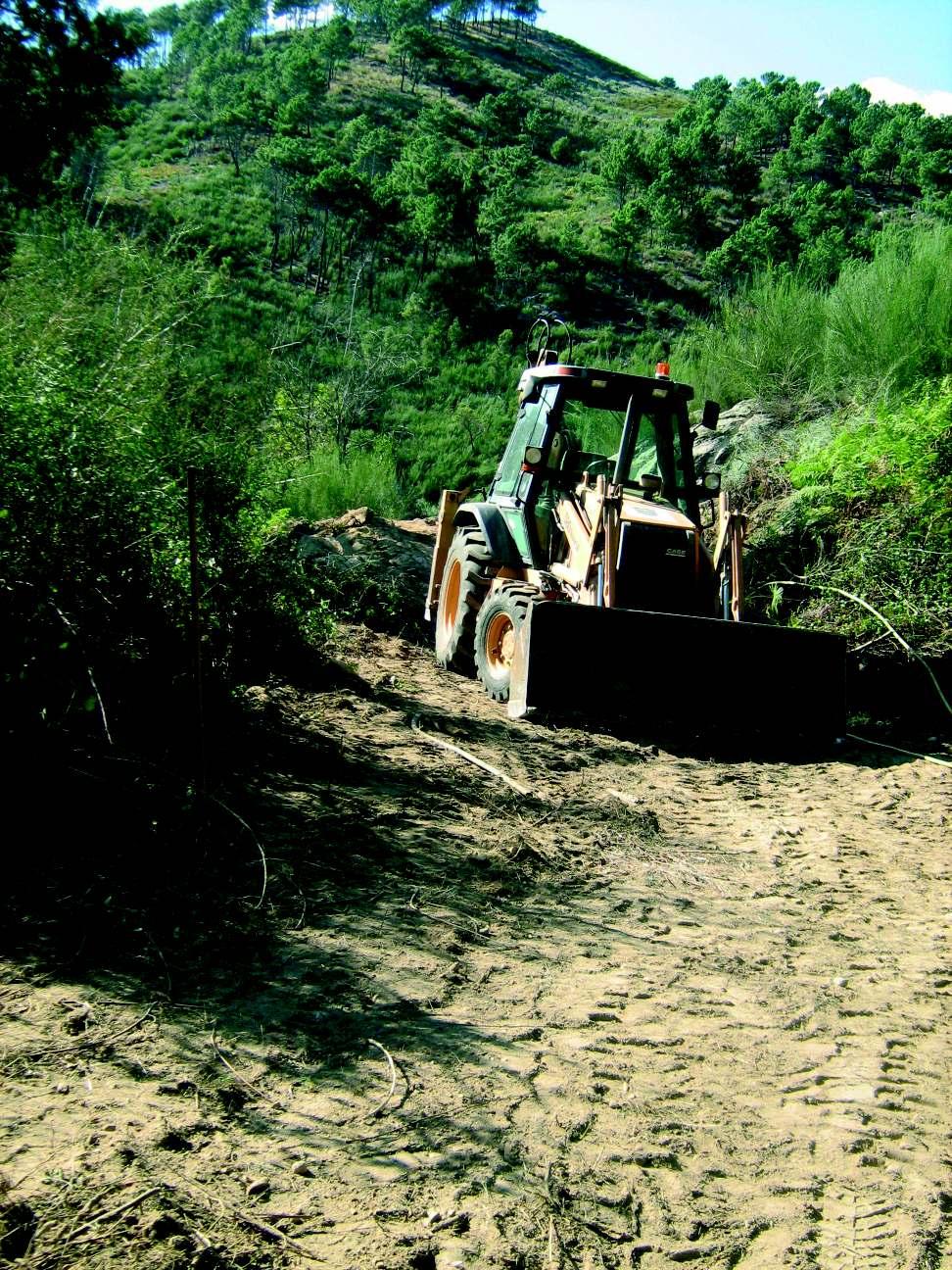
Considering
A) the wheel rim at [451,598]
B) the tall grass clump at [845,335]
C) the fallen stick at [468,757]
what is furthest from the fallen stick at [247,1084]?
the tall grass clump at [845,335]

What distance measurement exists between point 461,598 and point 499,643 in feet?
2.26

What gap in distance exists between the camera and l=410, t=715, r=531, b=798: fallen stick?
Result: 5.52 m

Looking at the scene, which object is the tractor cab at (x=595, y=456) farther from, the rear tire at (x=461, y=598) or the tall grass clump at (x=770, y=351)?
the tall grass clump at (x=770, y=351)

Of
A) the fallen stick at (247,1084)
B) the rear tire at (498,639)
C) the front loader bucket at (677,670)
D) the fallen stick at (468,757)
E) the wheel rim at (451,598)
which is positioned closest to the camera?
the fallen stick at (247,1084)

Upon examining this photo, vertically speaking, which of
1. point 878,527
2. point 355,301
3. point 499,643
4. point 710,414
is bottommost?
point 499,643

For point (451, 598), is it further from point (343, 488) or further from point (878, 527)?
point (343, 488)

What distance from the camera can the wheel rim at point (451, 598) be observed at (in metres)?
9.08

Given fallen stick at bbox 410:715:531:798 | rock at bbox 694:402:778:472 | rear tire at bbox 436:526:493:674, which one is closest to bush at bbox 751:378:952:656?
rock at bbox 694:402:778:472

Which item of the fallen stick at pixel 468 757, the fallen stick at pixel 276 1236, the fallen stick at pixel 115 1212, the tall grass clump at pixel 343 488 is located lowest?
the fallen stick at pixel 468 757

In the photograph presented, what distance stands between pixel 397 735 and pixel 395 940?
2.54 m

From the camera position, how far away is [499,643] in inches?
309

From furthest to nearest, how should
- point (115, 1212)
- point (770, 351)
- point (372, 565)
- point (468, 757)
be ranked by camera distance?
point (770, 351) < point (372, 565) < point (468, 757) < point (115, 1212)

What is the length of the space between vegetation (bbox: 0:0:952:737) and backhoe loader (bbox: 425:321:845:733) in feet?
4.70

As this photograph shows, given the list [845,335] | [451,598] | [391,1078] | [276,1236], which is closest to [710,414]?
[451,598]
